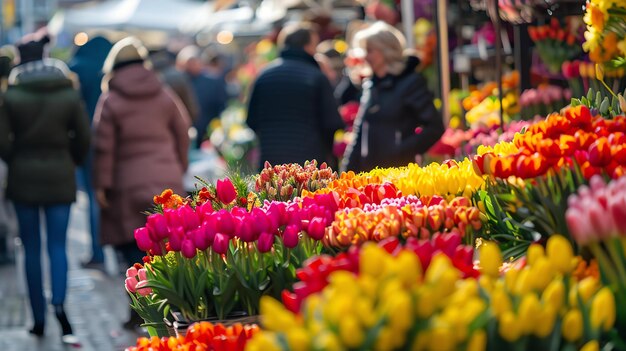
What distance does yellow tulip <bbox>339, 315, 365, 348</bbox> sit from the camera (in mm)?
2145

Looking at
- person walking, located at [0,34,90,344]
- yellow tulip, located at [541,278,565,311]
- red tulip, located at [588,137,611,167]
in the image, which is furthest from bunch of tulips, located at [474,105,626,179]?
person walking, located at [0,34,90,344]

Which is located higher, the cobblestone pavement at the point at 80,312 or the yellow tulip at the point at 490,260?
the yellow tulip at the point at 490,260

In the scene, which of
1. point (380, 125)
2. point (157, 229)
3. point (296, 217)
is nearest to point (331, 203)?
point (296, 217)

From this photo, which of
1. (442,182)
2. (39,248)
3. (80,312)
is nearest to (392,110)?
(39,248)

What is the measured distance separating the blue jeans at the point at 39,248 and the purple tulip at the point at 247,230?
5155 millimetres

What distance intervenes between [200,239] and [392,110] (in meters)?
4.16

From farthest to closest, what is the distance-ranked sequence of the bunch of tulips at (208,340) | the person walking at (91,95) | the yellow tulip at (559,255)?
the person walking at (91,95) → the bunch of tulips at (208,340) → the yellow tulip at (559,255)

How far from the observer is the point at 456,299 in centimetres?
231

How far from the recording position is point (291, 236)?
3.54 metres

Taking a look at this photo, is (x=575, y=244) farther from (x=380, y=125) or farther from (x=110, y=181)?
(x=110, y=181)

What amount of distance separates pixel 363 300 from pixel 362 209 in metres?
1.44

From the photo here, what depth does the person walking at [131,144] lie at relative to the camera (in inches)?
336

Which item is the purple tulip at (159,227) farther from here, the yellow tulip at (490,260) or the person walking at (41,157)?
the person walking at (41,157)

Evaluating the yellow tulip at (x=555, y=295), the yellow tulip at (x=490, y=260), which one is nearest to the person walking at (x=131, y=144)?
the yellow tulip at (x=490, y=260)
